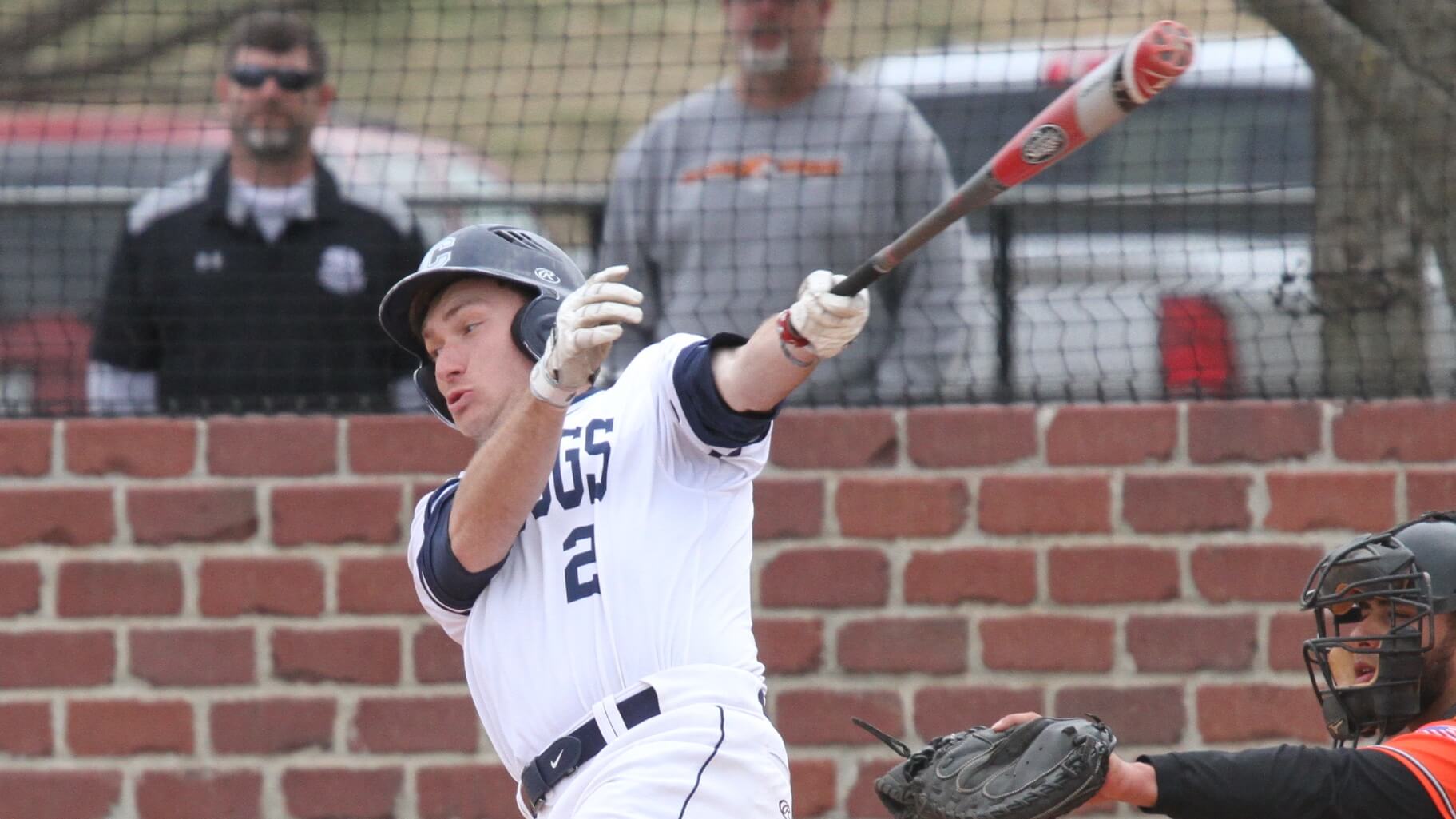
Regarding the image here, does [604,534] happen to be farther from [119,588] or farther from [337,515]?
[119,588]

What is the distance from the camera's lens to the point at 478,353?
3156mm

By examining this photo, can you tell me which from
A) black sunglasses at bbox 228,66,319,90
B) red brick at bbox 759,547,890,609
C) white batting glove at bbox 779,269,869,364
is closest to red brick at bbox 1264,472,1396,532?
red brick at bbox 759,547,890,609

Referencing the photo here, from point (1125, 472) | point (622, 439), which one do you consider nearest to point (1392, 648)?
point (622, 439)

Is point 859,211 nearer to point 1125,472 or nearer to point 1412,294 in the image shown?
point 1125,472

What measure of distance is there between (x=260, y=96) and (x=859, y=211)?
148cm

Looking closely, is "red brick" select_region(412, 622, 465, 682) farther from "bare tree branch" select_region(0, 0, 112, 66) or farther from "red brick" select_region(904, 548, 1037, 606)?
"bare tree branch" select_region(0, 0, 112, 66)

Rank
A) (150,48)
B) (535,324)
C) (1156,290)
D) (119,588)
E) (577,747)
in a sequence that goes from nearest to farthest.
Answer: (577,747) → (535,324) → (119,588) → (1156,290) → (150,48)

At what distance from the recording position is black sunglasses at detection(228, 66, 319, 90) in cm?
489

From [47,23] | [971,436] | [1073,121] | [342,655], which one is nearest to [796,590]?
[971,436]

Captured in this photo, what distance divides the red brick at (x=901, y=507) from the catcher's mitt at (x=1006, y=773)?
65.0 inches

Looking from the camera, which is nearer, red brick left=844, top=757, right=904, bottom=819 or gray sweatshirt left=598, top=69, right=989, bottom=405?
red brick left=844, top=757, right=904, bottom=819

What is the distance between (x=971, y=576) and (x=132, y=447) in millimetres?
1973

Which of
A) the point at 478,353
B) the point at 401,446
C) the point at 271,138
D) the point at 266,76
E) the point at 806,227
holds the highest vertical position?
the point at 266,76

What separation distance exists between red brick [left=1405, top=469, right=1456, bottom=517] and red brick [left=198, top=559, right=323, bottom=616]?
2.47m
